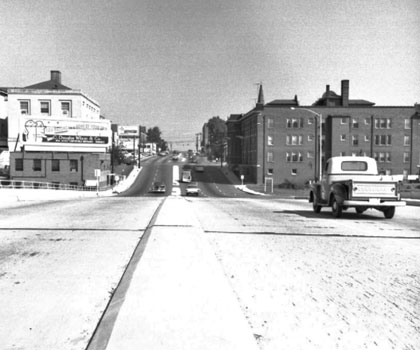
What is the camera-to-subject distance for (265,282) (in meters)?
5.62

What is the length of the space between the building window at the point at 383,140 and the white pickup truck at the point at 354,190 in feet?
225

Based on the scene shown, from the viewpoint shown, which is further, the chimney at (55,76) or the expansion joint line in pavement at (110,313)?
the chimney at (55,76)

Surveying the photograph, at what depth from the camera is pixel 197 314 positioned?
417 cm

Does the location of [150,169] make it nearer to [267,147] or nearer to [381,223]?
[267,147]

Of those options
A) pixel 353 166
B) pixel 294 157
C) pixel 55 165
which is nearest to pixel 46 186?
pixel 55 165

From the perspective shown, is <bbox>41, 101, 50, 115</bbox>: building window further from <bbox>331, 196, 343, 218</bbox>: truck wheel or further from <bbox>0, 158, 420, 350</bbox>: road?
<bbox>0, 158, 420, 350</bbox>: road

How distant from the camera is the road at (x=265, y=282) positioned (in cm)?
395

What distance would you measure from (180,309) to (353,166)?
13081 millimetres

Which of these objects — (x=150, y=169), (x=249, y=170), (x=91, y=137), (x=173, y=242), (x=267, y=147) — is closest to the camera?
(x=173, y=242)

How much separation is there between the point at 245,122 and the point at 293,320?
3602 inches

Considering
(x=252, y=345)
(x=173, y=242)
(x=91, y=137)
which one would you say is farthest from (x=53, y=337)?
(x=91, y=137)

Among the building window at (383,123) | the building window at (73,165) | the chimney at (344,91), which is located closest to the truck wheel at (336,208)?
the building window at (73,165)

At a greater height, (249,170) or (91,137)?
(91,137)

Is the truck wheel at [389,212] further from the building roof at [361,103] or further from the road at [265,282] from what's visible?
the building roof at [361,103]
